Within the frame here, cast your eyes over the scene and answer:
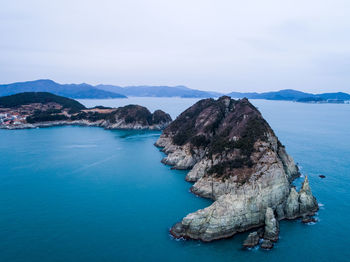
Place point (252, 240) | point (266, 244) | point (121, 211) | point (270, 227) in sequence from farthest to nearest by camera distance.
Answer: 1. point (121, 211)
2. point (270, 227)
3. point (252, 240)
4. point (266, 244)

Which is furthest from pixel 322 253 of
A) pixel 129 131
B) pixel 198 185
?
pixel 129 131

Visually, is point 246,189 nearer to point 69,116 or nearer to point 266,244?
point 266,244

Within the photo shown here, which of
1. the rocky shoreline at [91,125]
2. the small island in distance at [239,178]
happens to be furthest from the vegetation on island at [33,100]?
the small island in distance at [239,178]

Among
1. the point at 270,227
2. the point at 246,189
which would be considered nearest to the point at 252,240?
the point at 270,227

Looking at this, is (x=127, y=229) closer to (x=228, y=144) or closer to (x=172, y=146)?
(x=228, y=144)

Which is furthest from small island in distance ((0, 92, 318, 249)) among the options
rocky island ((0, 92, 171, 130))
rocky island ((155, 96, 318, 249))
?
rocky island ((0, 92, 171, 130))

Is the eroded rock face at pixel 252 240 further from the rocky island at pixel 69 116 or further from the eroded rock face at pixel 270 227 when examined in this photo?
the rocky island at pixel 69 116

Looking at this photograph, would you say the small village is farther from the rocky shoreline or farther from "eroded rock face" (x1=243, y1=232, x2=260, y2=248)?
"eroded rock face" (x1=243, y1=232, x2=260, y2=248)
